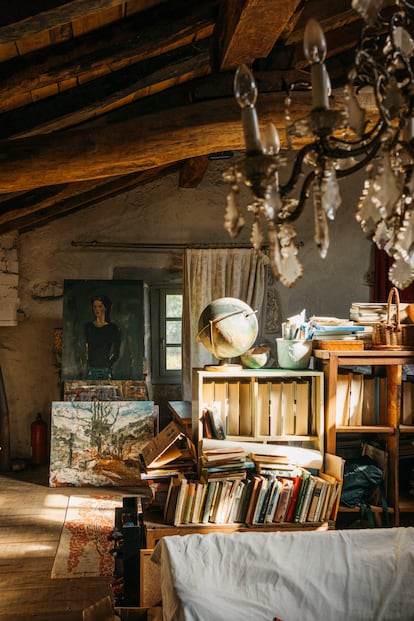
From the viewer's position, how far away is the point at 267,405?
14.4ft

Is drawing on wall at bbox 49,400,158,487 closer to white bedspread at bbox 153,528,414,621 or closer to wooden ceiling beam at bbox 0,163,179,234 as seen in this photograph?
wooden ceiling beam at bbox 0,163,179,234


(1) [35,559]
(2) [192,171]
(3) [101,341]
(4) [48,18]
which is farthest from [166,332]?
(4) [48,18]

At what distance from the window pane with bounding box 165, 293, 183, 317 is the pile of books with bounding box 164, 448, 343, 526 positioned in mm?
4176

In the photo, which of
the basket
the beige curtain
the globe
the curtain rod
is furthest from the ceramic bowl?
the curtain rod

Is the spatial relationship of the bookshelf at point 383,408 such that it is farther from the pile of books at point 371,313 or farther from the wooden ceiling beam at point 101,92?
the wooden ceiling beam at point 101,92

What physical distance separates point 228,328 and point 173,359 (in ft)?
13.5

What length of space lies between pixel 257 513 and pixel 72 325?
4.04 meters

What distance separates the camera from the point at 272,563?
2992 millimetres

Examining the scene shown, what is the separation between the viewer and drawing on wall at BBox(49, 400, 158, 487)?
707 cm

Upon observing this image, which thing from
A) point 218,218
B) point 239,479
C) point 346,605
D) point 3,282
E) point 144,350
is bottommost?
point 346,605

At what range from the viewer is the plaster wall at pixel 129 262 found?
798 centimetres

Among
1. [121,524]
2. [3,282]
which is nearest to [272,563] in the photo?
[121,524]

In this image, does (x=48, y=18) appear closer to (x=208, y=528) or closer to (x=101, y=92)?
(x=101, y=92)

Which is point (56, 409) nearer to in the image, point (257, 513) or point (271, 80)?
point (257, 513)
